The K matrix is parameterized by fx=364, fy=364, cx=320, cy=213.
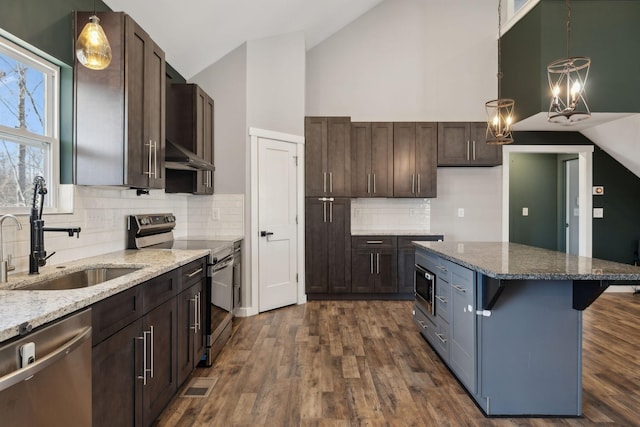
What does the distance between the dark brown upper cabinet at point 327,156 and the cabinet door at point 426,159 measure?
968mm

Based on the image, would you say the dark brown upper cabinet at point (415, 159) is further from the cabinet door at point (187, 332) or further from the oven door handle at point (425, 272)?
the cabinet door at point (187, 332)

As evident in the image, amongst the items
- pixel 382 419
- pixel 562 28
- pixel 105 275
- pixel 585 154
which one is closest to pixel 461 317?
pixel 382 419

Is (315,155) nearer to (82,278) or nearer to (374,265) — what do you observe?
(374,265)

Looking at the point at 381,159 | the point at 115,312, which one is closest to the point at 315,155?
the point at 381,159

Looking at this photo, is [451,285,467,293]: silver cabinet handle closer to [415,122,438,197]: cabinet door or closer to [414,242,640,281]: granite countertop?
[414,242,640,281]: granite countertop

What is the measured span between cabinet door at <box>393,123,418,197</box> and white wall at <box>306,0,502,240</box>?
0.48 m

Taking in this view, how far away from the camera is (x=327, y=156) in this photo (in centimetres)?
480

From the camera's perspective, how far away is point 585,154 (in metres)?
5.23

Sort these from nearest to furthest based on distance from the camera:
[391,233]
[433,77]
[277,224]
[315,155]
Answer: [277,224] < [315,155] < [391,233] < [433,77]

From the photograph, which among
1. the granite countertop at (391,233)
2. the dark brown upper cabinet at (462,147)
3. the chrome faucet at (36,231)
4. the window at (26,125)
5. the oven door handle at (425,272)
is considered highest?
the dark brown upper cabinet at (462,147)

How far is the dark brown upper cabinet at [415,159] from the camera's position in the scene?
4.95m

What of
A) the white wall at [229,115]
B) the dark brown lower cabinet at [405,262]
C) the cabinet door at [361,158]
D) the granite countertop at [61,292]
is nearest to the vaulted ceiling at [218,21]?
the white wall at [229,115]

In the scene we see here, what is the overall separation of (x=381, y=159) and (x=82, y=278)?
379cm

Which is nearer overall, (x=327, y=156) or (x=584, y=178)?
(x=327, y=156)
